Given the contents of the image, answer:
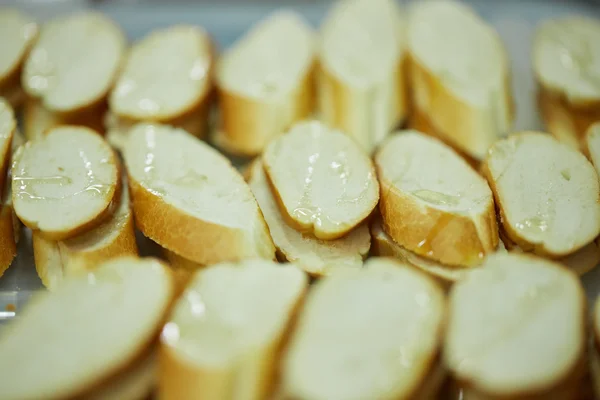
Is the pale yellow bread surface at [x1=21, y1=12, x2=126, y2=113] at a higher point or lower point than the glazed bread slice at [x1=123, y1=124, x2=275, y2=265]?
higher

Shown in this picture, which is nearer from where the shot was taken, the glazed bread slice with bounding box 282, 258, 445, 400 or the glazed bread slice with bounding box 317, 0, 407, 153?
the glazed bread slice with bounding box 282, 258, 445, 400

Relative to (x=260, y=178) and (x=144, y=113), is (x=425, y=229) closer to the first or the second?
(x=260, y=178)

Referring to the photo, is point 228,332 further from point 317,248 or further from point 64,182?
point 64,182

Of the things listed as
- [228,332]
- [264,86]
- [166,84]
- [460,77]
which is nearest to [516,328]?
[228,332]

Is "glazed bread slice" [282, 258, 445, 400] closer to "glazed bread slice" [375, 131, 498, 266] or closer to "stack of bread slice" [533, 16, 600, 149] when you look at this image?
"glazed bread slice" [375, 131, 498, 266]

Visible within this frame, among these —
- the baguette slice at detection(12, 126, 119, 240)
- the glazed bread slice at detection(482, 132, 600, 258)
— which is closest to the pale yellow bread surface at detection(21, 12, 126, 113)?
the baguette slice at detection(12, 126, 119, 240)

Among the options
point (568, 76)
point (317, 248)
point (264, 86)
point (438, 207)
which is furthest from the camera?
point (264, 86)
